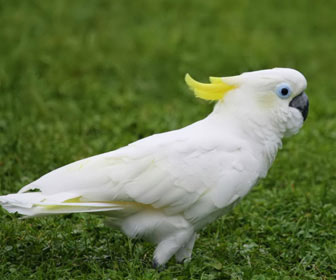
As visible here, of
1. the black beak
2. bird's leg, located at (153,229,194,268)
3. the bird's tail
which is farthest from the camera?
the black beak

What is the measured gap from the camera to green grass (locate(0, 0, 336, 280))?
352 centimetres

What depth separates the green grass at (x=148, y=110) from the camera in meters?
3.52

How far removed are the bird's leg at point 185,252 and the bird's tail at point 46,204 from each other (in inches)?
21.2

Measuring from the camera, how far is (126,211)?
319 cm

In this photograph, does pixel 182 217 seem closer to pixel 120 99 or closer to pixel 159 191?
pixel 159 191

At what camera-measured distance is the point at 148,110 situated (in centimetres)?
589

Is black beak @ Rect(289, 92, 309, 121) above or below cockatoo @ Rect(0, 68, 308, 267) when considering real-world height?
above

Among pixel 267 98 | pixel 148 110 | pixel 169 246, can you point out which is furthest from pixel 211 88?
pixel 148 110

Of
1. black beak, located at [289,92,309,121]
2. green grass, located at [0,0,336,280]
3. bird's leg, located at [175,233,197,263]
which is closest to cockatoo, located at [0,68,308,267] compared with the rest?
black beak, located at [289,92,309,121]

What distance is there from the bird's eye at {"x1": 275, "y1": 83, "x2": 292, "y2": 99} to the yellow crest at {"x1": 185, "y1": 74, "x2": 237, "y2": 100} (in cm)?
23

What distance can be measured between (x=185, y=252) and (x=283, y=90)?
3.34ft

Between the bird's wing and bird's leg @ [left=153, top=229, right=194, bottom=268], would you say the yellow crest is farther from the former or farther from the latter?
bird's leg @ [left=153, top=229, right=194, bottom=268]

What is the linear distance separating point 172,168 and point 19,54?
3.88m

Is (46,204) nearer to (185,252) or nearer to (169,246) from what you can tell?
(169,246)
